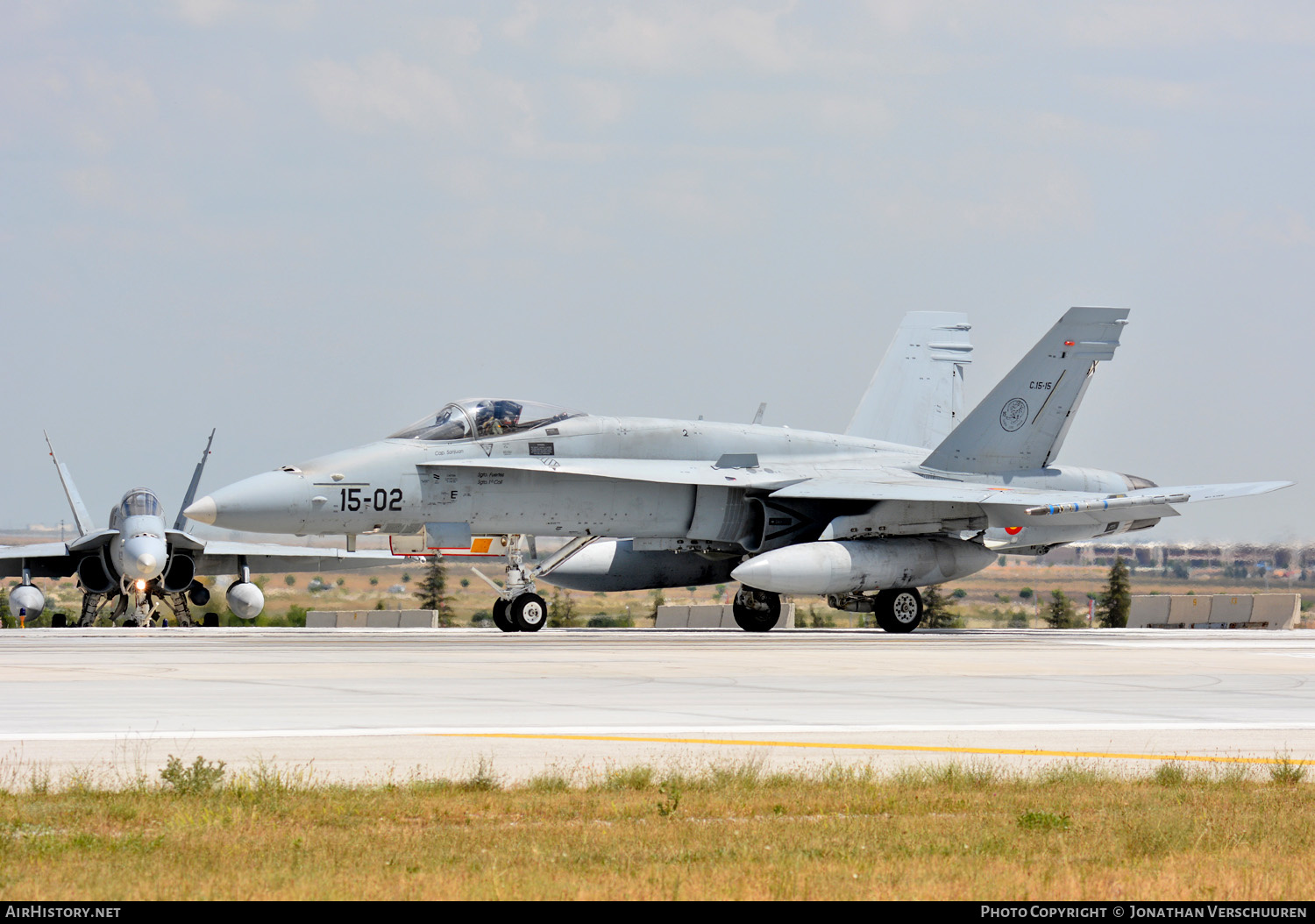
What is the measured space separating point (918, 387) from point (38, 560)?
83.9 feet

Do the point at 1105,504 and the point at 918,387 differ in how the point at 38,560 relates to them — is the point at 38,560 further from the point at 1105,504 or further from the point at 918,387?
the point at 1105,504

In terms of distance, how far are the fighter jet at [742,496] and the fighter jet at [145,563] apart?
1226cm

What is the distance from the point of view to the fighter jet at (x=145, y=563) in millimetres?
32688

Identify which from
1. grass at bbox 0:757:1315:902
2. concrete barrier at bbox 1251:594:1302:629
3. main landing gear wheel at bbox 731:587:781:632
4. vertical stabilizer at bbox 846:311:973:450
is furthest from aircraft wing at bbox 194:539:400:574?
grass at bbox 0:757:1315:902

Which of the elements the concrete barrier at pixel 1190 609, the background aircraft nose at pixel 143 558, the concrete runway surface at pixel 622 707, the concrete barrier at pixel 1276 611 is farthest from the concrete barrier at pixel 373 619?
the concrete barrier at pixel 1276 611

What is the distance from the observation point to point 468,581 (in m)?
53.5

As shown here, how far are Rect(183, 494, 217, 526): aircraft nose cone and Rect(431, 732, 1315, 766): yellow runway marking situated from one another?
11632 mm

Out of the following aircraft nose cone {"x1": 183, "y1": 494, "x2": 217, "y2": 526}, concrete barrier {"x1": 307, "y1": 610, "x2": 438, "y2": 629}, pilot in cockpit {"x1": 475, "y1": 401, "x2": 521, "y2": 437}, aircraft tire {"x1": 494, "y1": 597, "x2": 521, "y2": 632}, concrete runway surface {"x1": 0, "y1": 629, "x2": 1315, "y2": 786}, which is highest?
pilot in cockpit {"x1": 475, "y1": 401, "x2": 521, "y2": 437}

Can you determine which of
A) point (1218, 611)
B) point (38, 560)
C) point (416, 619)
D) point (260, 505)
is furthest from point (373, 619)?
point (1218, 611)

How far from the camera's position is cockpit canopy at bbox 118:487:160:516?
33.6 metres

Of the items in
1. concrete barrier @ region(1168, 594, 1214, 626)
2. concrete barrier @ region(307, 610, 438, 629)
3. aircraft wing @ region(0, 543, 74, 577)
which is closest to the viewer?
concrete barrier @ region(1168, 594, 1214, 626)

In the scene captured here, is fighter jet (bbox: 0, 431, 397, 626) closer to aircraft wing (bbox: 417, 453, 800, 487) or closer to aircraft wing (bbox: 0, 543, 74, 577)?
aircraft wing (bbox: 0, 543, 74, 577)

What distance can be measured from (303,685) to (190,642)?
8.36 metres
